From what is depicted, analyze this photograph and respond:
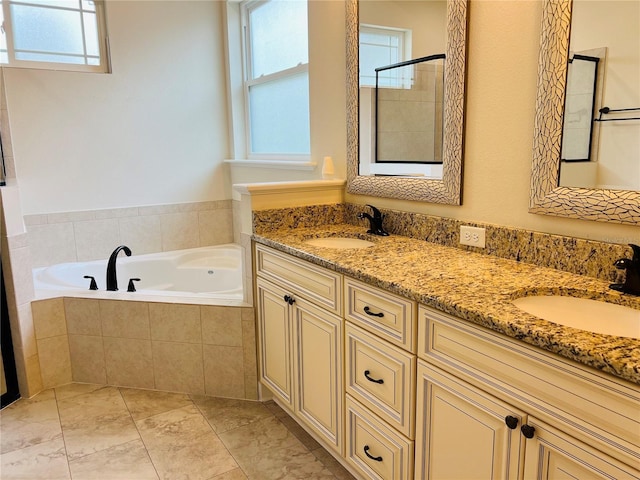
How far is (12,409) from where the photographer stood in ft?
8.33

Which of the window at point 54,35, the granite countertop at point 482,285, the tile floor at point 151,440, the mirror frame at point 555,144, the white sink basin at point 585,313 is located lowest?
the tile floor at point 151,440

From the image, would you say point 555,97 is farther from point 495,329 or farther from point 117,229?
point 117,229

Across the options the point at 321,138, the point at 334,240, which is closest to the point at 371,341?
the point at 334,240

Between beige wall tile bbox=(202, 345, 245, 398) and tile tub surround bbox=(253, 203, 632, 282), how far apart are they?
700 millimetres

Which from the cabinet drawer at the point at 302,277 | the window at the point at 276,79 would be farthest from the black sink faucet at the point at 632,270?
the window at the point at 276,79

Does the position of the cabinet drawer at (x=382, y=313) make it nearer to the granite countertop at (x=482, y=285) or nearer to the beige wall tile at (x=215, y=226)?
the granite countertop at (x=482, y=285)

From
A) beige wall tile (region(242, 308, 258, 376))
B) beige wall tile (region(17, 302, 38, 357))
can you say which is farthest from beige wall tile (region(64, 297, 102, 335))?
beige wall tile (region(242, 308, 258, 376))

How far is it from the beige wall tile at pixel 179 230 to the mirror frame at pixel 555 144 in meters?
2.81

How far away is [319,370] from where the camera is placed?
198 cm

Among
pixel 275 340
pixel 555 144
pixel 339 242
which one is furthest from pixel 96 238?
pixel 555 144

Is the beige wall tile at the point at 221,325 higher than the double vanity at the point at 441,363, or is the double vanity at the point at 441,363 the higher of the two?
the double vanity at the point at 441,363

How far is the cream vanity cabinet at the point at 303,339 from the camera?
6.14ft

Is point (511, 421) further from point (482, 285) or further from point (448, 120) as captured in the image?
point (448, 120)

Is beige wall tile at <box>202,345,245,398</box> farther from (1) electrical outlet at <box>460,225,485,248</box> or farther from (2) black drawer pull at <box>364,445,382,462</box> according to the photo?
(1) electrical outlet at <box>460,225,485,248</box>
